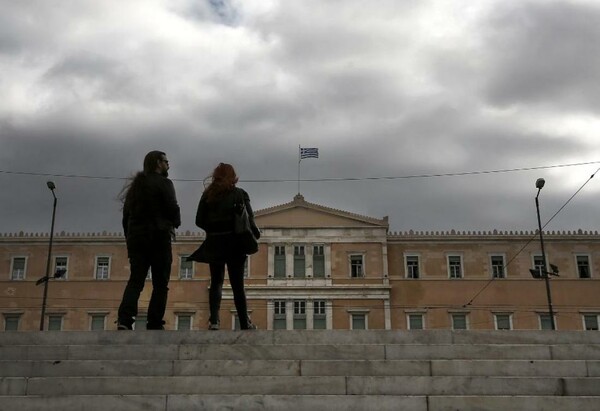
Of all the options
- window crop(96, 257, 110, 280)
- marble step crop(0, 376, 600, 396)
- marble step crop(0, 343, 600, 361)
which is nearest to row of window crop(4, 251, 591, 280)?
window crop(96, 257, 110, 280)

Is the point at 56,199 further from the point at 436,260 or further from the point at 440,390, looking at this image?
the point at 440,390

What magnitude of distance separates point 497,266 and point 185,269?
18395mm

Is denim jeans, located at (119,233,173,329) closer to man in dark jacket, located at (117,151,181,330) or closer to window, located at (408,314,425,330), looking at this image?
man in dark jacket, located at (117,151,181,330)

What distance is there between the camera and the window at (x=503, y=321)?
41.8 m

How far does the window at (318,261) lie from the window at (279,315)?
2.64 metres

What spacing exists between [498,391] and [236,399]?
7.58 feet

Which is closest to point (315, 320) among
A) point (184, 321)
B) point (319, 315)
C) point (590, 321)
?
point (319, 315)

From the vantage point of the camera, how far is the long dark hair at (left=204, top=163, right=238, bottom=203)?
8.80 metres

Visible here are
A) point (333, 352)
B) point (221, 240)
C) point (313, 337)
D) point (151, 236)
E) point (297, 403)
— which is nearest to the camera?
point (297, 403)

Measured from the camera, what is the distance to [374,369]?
6902 mm

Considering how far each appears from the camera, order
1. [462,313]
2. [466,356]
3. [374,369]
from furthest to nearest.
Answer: [462,313] < [466,356] < [374,369]

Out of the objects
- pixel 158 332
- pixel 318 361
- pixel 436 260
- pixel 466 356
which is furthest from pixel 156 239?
pixel 436 260

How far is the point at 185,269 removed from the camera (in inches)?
1705

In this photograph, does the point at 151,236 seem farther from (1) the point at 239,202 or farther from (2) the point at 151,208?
(1) the point at 239,202
